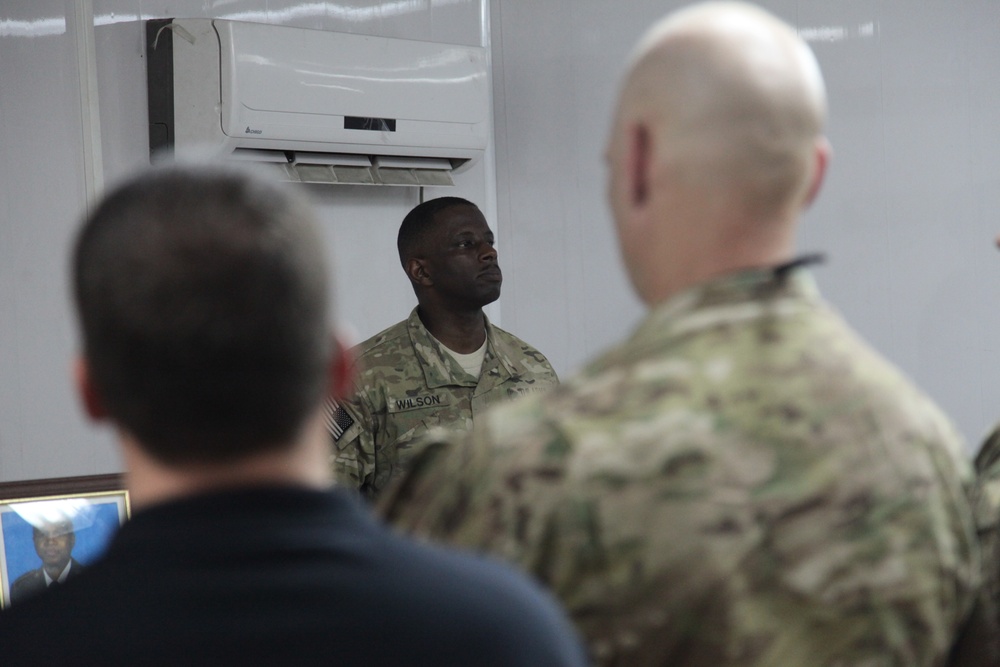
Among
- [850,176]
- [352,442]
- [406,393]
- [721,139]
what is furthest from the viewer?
[850,176]

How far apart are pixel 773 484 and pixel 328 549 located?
1.11 ft

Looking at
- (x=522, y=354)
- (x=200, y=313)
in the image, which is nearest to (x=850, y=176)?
(x=522, y=354)

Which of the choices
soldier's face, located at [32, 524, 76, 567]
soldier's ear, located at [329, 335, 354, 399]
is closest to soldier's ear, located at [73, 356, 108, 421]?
soldier's ear, located at [329, 335, 354, 399]

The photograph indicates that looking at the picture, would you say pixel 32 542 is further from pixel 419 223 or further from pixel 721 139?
pixel 419 223

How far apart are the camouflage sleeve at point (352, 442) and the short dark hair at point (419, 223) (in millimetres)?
550

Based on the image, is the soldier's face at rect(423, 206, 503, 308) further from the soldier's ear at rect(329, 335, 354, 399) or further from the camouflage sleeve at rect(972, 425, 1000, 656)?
the soldier's ear at rect(329, 335, 354, 399)

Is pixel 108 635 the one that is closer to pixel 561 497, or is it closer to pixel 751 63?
pixel 561 497

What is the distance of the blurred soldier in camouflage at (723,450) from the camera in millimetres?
751

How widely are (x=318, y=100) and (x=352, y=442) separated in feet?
3.28

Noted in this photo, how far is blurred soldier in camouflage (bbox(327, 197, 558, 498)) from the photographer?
2.64 metres

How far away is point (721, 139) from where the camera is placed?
2.60ft

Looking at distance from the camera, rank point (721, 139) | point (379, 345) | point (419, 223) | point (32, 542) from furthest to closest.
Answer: point (419, 223)
point (379, 345)
point (32, 542)
point (721, 139)

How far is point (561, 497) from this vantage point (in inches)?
29.5

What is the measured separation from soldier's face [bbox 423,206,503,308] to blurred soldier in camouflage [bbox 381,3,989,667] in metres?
2.08
